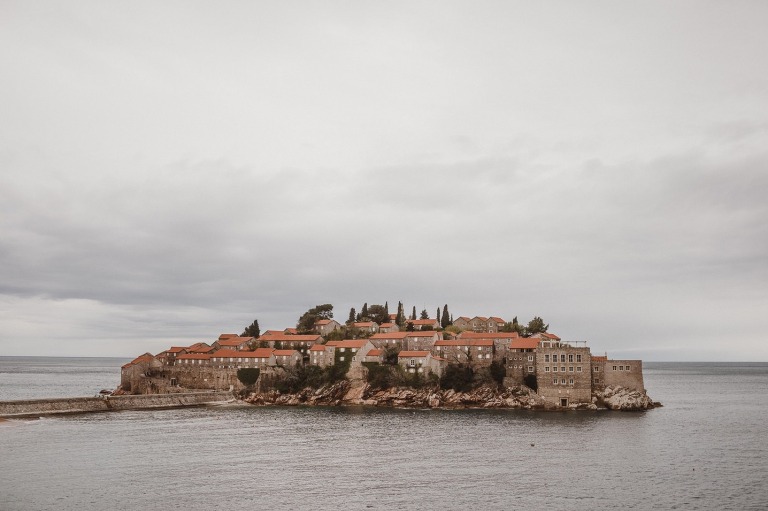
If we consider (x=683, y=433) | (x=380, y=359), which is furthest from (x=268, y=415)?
(x=683, y=433)

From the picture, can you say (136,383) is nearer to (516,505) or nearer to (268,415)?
(268,415)

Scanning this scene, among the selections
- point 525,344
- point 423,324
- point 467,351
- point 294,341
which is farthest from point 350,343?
point 525,344

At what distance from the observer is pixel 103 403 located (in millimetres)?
112812

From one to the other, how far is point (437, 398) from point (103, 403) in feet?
208

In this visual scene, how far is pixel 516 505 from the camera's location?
156 ft

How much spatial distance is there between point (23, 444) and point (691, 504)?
238 ft

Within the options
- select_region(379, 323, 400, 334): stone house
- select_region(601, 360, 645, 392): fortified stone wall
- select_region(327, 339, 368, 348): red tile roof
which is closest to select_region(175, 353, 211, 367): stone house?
select_region(327, 339, 368, 348): red tile roof

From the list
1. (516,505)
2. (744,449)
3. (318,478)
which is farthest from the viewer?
(744,449)

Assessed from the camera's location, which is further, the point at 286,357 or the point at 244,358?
the point at 244,358

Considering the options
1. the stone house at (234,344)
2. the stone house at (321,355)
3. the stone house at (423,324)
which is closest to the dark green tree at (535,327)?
the stone house at (423,324)

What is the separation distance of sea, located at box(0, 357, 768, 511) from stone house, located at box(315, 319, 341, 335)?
5069 cm

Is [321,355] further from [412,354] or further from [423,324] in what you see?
[423,324]

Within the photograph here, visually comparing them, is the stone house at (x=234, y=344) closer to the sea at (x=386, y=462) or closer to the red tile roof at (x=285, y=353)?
the red tile roof at (x=285, y=353)

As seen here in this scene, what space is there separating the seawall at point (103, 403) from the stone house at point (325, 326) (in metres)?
29.1
